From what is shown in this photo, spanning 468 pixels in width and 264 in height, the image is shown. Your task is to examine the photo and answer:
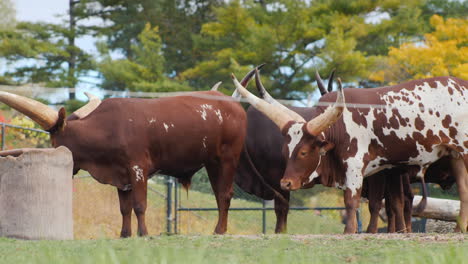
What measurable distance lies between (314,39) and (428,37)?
10.3ft

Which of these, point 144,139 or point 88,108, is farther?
point 88,108

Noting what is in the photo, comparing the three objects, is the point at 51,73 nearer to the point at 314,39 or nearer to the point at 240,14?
the point at 240,14

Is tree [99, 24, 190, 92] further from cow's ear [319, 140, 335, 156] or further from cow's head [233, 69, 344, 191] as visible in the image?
cow's ear [319, 140, 335, 156]

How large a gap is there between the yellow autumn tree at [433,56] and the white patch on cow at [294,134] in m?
12.7

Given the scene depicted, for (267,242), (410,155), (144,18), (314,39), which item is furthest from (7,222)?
(144,18)

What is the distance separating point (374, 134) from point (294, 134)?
35.6 inches

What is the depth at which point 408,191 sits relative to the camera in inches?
384

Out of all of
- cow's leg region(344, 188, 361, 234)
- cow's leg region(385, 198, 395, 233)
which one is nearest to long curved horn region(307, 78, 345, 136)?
cow's leg region(344, 188, 361, 234)

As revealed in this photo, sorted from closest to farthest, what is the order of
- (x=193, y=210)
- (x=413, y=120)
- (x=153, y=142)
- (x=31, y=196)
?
(x=31, y=196) → (x=153, y=142) → (x=413, y=120) → (x=193, y=210)

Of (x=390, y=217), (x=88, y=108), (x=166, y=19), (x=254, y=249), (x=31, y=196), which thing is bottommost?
(x=254, y=249)

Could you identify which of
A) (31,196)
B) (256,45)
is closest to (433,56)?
(256,45)

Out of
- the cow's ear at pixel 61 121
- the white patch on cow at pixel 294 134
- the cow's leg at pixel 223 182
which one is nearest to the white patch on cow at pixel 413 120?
the white patch on cow at pixel 294 134

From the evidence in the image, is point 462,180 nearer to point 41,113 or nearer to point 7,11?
point 41,113

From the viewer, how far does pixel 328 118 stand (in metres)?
7.96
